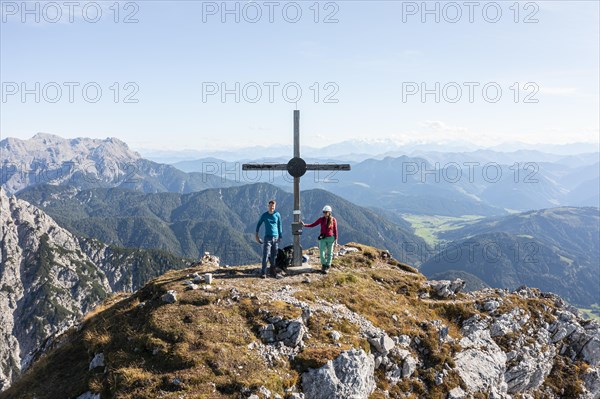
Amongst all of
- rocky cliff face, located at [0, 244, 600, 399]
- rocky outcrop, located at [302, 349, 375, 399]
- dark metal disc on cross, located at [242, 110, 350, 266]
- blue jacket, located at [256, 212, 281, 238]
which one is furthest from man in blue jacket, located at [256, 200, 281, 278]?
rocky outcrop, located at [302, 349, 375, 399]

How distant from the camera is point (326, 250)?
26375 millimetres

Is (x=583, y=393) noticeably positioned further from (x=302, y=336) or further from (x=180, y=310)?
(x=180, y=310)

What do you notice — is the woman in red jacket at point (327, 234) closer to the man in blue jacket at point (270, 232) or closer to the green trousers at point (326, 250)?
the green trousers at point (326, 250)

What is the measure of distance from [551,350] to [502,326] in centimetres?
396

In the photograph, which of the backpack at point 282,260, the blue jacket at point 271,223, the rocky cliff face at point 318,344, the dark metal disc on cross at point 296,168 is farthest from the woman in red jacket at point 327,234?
the backpack at point 282,260

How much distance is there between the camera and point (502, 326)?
24.7 meters

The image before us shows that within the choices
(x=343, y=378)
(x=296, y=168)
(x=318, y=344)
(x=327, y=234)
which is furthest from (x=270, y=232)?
(x=343, y=378)

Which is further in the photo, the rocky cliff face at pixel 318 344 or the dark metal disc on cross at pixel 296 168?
the dark metal disc on cross at pixel 296 168

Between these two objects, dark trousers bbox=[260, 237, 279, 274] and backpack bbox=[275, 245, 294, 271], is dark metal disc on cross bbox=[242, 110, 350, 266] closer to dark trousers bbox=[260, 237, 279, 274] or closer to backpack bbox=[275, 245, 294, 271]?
backpack bbox=[275, 245, 294, 271]

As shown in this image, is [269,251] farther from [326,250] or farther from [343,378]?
[343,378]

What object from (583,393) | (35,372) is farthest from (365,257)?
(35,372)

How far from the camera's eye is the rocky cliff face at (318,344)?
1590 cm

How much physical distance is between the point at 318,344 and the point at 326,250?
8.96 m

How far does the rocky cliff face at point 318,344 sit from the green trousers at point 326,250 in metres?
0.98
